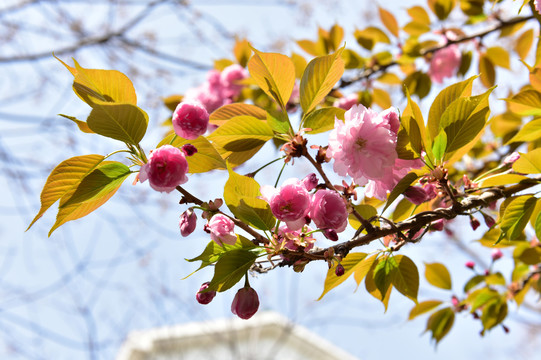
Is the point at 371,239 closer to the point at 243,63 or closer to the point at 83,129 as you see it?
the point at 83,129

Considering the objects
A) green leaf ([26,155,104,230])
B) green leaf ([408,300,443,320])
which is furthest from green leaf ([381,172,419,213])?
green leaf ([408,300,443,320])

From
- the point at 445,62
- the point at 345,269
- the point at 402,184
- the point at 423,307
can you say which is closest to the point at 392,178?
the point at 402,184

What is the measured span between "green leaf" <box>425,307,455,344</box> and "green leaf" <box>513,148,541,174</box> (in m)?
0.47

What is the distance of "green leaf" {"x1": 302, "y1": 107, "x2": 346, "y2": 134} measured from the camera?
54 centimetres

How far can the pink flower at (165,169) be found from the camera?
0.43 m

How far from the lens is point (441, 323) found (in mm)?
898

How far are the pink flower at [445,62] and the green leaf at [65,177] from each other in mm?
1088

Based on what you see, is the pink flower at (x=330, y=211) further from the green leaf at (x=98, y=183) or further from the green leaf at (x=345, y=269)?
the green leaf at (x=98, y=183)

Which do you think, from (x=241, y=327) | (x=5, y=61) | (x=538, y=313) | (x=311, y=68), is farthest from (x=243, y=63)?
(x=241, y=327)

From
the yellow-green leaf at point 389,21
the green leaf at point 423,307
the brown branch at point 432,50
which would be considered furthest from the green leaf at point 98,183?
the yellow-green leaf at point 389,21

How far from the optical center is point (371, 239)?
49cm

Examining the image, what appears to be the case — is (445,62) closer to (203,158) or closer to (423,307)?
(423,307)

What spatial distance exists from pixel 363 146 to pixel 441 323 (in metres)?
0.60

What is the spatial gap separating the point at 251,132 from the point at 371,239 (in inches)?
7.7
